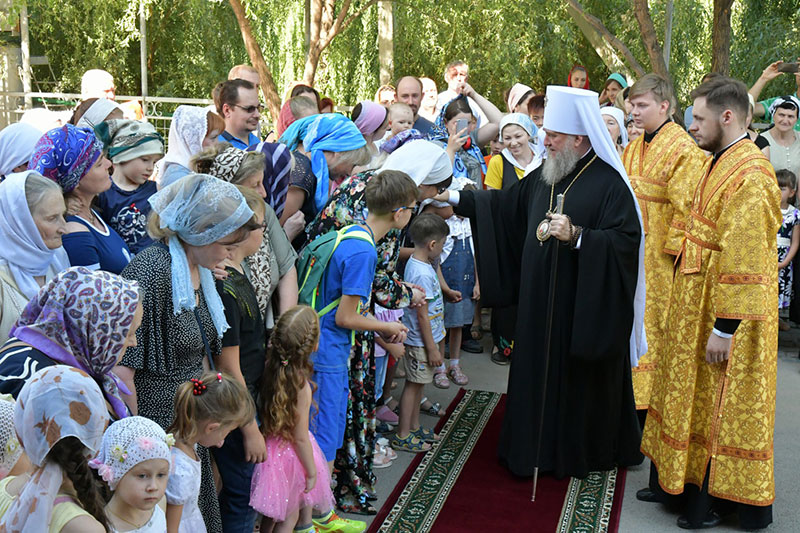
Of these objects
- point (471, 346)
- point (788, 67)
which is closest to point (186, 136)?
point (471, 346)

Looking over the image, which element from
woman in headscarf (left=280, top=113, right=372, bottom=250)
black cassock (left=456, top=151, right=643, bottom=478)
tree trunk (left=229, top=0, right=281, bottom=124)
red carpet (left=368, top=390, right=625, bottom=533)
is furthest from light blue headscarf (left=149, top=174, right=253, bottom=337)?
tree trunk (left=229, top=0, right=281, bottom=124)

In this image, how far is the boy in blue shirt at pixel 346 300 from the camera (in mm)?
4188

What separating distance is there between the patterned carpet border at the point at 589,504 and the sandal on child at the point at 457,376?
1791 millimetres

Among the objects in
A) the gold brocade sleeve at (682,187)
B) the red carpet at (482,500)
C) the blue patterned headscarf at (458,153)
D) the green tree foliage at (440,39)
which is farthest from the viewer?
the green tree foliage at (440,39)

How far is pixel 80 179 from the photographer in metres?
3.75

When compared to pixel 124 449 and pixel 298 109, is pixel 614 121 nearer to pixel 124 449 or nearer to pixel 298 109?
pixel 298 109

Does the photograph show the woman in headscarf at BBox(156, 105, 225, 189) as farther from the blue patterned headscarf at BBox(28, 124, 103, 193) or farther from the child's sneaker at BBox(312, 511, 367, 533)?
the child's sneaker at BBox(312, 511, 367, 533)

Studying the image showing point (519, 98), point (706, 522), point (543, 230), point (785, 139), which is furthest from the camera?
point (519, 98)

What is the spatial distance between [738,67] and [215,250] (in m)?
13.3

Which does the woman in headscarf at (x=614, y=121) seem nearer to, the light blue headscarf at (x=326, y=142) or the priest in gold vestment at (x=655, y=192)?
the priest in gold vestment at (x=655, y=192)

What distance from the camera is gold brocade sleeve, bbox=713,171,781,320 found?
14.3ft

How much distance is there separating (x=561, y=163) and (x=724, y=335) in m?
1.40

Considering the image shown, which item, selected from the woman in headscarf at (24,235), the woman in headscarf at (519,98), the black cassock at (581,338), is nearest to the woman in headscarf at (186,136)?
the woman in headscarf at (24,235)

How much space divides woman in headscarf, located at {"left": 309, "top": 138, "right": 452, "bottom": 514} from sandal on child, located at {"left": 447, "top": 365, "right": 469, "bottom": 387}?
2240 mm
